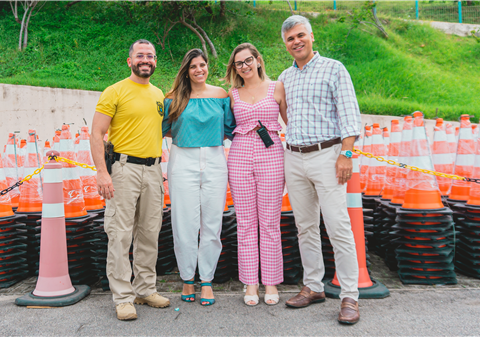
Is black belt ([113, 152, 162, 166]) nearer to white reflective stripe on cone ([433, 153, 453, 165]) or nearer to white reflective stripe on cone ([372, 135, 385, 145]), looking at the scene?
white reflective stripe on cone ([372, 135, 385, 145])

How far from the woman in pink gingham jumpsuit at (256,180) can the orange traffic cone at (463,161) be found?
2317 millimetres

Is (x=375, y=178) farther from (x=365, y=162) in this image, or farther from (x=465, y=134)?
(x=465, y=134)

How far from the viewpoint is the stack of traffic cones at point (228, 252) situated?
12.6 feet

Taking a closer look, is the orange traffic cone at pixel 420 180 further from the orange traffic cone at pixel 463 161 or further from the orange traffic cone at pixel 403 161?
the orange traffic cone at pixel 463 161

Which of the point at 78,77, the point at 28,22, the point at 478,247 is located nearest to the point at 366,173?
the point at 478,247

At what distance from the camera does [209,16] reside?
679 inches

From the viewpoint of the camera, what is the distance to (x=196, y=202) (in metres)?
3.32

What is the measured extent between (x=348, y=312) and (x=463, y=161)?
2717 millimetres

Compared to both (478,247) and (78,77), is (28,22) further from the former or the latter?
(478,247)

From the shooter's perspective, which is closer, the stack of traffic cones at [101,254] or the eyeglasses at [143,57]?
the eyeglasses at [143,57]

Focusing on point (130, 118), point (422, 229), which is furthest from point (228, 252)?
point (422, 229)

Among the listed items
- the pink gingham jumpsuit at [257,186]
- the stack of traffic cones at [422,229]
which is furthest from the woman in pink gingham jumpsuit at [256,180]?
the stack of traffic cones at [422,229]

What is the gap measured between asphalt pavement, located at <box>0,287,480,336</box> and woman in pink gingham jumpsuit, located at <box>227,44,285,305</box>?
0.32 metres

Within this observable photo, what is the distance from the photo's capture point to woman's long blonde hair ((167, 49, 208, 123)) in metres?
3.37
